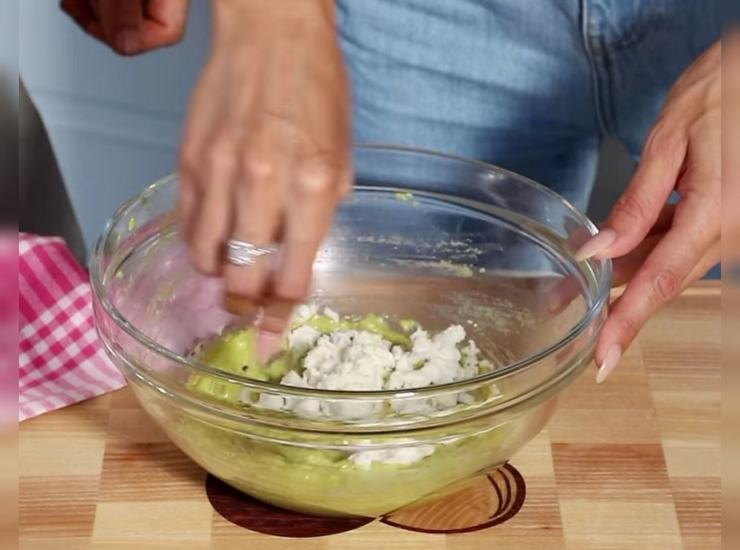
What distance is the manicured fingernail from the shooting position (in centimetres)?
92

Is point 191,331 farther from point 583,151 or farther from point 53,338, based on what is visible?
point 583,151

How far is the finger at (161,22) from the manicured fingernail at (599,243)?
413 millimetres

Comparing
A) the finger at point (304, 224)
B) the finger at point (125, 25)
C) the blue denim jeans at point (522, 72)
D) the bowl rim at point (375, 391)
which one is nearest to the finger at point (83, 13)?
the finger at point (125, 25)

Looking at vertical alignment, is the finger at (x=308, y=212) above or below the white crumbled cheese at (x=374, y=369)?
above

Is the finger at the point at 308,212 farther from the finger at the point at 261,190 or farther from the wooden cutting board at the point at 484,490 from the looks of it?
the wooden cutting board at the point at 484,490

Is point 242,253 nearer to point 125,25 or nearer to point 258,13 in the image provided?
point 258,13

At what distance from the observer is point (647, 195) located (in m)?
0.93

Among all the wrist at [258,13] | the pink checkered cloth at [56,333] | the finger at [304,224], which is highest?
the wrist at [258,13]

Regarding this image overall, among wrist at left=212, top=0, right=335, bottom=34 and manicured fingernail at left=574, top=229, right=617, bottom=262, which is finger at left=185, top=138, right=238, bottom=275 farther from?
manicured fingernail at left=574, top=229, right=617, bottom=262

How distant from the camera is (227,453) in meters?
0.81

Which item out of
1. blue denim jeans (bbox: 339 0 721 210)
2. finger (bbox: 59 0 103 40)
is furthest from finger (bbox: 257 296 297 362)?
blue denim jeans (bbox: 339 0 721 210)

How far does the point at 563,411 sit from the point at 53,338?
454mm

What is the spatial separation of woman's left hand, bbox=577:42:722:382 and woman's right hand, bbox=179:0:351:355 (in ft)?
0.93

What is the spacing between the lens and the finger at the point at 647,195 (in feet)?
3.03
